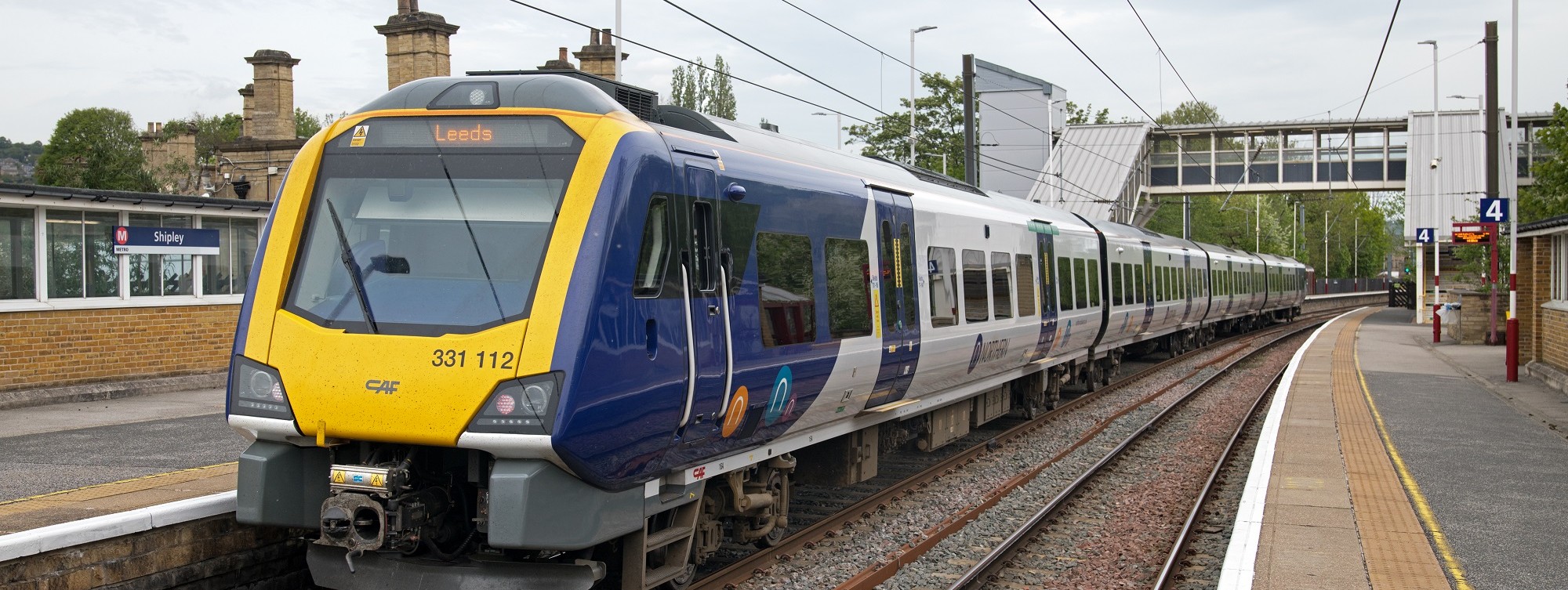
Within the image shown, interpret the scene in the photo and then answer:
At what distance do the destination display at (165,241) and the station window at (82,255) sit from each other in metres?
0.14

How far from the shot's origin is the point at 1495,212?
21.1m

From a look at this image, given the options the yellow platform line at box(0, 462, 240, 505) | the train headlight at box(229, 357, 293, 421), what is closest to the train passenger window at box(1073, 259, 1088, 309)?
the yellow platform line at box(0, 462, 240, 505)

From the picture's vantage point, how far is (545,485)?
18.1ft

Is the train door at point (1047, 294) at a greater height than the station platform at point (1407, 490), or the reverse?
the train door at point (1047, 294)

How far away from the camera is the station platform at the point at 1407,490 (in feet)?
25.0

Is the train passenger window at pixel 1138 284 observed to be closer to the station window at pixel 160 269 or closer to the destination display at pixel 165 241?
the destination display at pixel 165 241

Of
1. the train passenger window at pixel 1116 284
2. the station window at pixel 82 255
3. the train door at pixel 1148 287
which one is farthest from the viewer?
the train door at pixel 1148 287

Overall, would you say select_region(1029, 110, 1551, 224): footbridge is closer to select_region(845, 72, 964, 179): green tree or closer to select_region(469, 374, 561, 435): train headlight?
select_region(845, 72, 964, 179): green tree

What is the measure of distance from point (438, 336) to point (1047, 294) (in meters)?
10.4

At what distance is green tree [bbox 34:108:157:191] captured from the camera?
161 ft

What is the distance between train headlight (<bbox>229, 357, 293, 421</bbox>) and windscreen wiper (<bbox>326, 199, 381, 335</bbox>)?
1.67 ft

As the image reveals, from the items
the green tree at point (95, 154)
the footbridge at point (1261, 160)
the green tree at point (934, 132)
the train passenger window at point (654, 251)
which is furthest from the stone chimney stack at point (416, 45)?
the green tree at point (934, 132)

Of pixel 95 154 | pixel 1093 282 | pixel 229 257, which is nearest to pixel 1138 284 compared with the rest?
pixel 1093 282

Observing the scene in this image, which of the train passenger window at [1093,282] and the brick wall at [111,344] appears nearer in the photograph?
the brick wall at [111,344]
